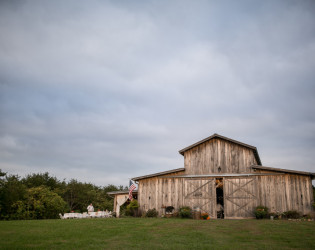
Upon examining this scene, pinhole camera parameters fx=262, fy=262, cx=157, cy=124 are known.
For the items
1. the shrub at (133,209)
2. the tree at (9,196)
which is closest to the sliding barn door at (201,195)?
the shrub at (133,209)

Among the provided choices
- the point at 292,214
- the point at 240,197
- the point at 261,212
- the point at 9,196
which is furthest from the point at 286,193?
the point at 9,196

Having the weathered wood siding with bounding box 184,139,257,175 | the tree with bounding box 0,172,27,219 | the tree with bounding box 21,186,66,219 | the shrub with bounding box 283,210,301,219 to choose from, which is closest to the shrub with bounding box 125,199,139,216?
the weathered wood siding with bounding box 184,139,257,175

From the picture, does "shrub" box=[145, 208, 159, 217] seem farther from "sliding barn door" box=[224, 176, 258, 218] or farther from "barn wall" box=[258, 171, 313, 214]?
"barn wall" box=[258, 171, 313, 214]

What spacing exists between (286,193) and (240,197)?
345cm

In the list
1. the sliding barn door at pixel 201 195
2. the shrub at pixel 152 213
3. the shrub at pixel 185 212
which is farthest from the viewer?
the shrub at pixel 152 213

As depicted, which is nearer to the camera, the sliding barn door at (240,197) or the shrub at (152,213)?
the sliding barn door at (240,197)

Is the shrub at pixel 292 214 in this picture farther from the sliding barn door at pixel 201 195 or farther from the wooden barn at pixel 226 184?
the sliding barn door at pixel 201 195

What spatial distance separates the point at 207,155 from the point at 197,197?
12.2 feet

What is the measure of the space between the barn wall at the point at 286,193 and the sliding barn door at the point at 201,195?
12.6ft

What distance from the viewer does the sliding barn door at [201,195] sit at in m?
22.0

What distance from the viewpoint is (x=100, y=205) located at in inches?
1813

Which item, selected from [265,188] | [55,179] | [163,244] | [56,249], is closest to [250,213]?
[265,188]

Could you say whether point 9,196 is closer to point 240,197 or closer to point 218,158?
point 218,158

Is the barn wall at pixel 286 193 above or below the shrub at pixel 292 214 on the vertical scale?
above
